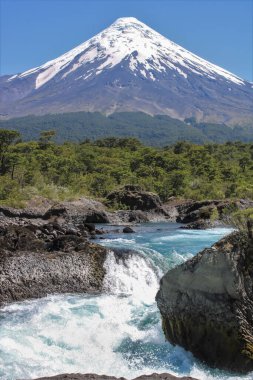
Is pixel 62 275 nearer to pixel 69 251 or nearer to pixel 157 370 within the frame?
pixel 69 251

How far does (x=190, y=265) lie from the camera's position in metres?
8.91

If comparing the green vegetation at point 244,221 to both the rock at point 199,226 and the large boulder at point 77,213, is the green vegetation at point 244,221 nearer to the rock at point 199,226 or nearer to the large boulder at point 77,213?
the rock at point 199,226

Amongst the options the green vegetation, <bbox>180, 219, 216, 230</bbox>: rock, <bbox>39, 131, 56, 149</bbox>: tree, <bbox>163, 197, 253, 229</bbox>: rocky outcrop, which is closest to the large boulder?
<bbox>180, 219, 216, 230</bbox>: rock

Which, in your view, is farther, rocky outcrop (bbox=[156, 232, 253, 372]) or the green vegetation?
the green vegetation

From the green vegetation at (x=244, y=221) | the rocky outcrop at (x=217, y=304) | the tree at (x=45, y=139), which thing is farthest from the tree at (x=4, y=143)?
the rocky outcrop at (x=217, y=304)

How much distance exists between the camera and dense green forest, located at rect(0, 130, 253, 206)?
3684 centimetres

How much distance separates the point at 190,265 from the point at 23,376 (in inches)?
134

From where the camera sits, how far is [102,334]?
10.7 m

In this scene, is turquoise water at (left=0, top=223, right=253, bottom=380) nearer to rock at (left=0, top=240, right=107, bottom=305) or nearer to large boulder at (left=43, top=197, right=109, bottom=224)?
rock at (left=0, top=240, right=107, bottom=305)

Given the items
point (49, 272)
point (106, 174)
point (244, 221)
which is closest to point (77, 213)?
point (49, 272)

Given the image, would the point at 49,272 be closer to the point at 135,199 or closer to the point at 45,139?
the point at 135,199

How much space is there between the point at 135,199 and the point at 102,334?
76.7 feet

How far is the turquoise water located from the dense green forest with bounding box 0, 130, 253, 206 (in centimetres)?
1636

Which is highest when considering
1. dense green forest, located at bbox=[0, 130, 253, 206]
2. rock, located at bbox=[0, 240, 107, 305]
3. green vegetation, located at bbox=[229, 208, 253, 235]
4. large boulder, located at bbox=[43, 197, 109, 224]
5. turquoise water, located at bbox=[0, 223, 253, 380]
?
dense green forest, located at bbox=[0, 130, 253, 206]
